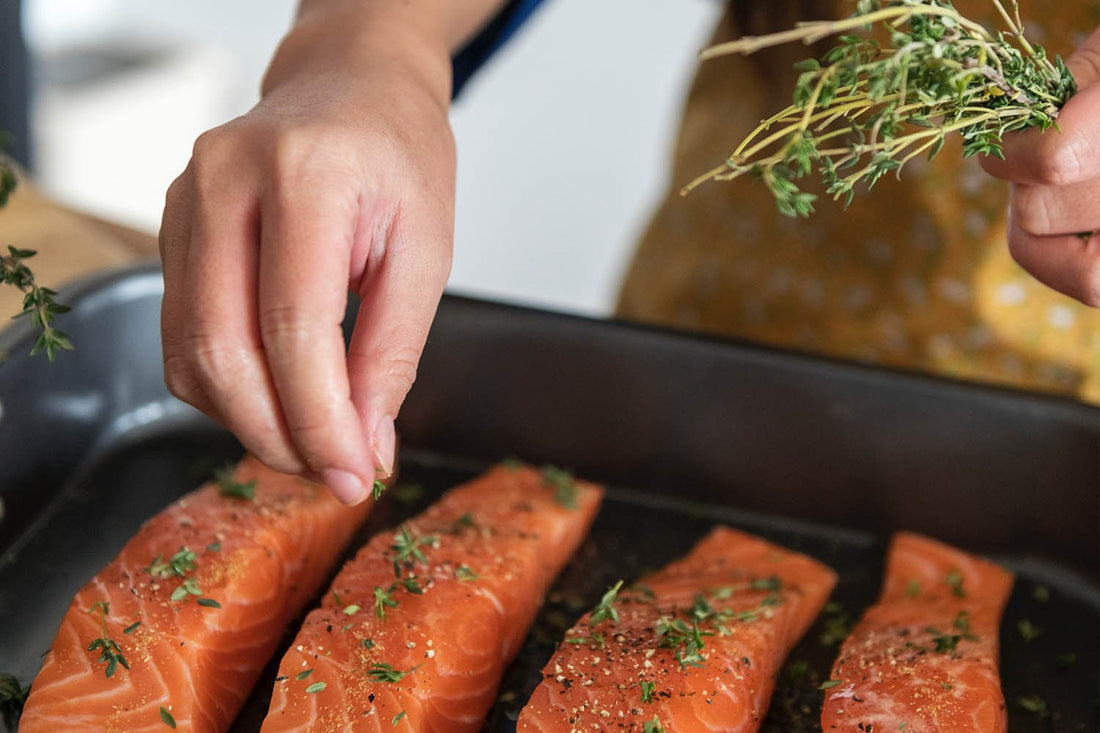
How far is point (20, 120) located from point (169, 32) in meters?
2.37

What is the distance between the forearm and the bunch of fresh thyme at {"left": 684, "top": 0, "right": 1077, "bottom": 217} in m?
0.66

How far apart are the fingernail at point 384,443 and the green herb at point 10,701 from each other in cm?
75

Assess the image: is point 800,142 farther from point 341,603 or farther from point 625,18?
point 625,18

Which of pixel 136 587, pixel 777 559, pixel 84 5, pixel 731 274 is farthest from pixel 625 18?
pixel 136 587

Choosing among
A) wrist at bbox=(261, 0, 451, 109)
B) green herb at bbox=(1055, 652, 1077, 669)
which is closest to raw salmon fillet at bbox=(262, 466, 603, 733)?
wrist at bbox=(261, 0, 451, 109)

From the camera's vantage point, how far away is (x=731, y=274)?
2.47 meters

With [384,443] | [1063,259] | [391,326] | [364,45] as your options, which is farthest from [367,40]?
[1063,259]

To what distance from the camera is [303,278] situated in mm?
1191

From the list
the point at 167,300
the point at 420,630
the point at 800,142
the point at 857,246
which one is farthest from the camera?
the point at 857,246

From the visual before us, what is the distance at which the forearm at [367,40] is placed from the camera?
1577mm

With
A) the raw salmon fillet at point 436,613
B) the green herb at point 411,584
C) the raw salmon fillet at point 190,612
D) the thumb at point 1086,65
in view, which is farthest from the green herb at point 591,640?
the thumb at point 1086,65

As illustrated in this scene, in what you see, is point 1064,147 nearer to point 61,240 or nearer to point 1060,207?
point 1060,207

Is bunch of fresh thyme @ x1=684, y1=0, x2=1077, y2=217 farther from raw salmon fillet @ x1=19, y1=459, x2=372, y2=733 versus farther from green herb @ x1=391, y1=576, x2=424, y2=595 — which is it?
raw salmon fillet @ x1=19, y1=459, x2=372, y2=733

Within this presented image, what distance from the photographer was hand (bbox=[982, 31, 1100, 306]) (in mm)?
1249
